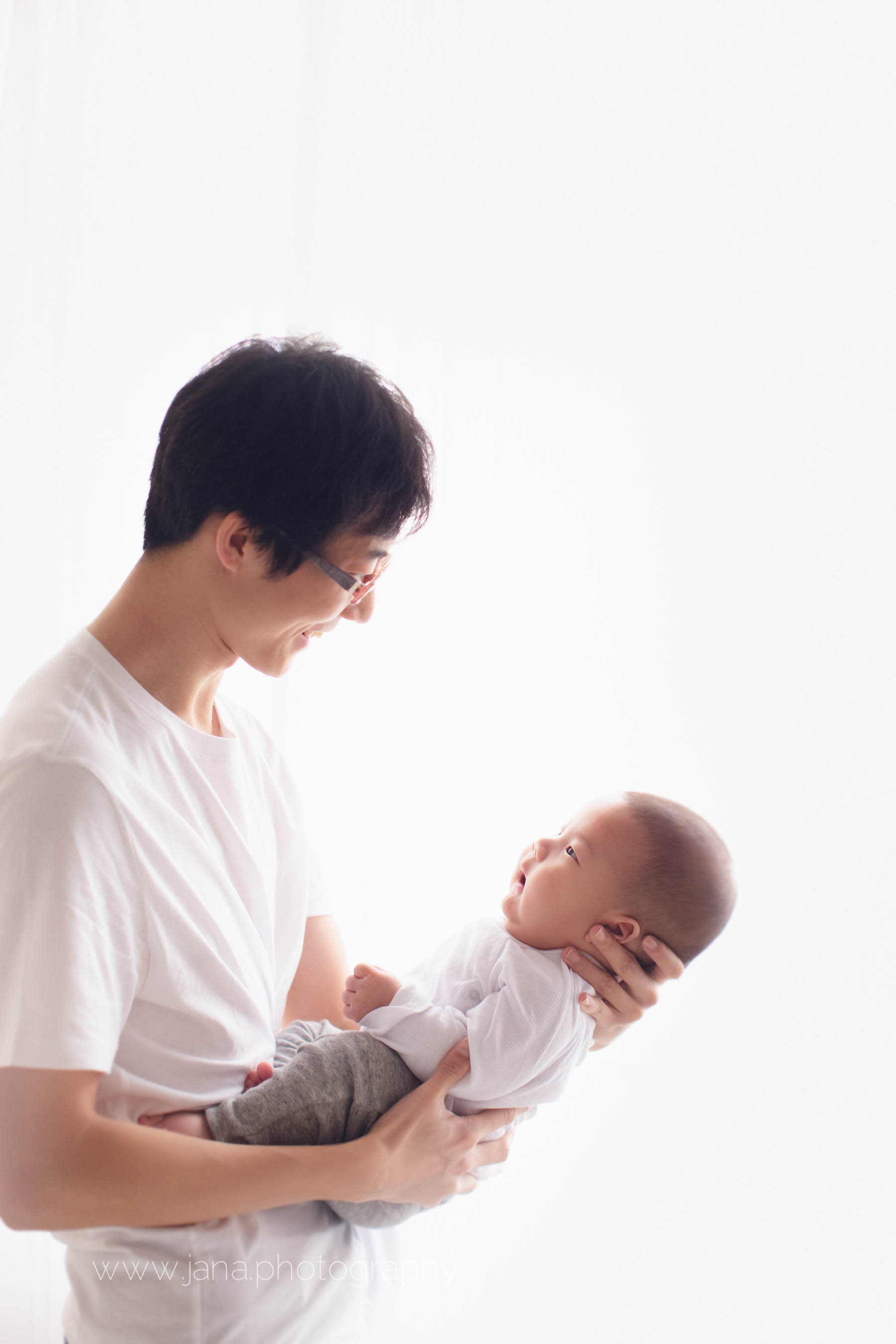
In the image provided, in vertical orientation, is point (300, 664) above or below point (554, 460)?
below

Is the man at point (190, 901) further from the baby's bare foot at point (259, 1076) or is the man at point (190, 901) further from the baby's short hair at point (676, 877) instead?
the baby's short hair at point (676, 877)

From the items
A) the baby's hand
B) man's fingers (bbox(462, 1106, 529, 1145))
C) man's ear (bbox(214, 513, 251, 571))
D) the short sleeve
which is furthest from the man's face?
man's fingers (bbox(462, 1106, 529, 1145))

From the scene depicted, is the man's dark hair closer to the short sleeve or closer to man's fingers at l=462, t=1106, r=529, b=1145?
the short sleeve

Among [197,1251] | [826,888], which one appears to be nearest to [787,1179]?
[826,888]

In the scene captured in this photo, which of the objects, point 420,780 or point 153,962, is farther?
point 420,780

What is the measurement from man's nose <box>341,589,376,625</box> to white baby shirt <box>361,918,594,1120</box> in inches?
20.6

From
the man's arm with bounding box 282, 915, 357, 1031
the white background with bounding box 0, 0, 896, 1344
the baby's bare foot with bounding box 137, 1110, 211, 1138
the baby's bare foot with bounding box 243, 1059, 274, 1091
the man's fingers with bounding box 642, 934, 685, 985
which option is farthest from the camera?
the white background with bounding box 0, 0, 896, 1344

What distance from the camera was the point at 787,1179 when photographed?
1735mm

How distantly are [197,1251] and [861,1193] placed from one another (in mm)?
1185

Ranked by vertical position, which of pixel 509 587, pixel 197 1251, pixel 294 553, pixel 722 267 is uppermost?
pixel 722 267

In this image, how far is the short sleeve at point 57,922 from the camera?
0.96 metres

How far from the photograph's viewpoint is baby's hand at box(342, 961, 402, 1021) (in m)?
1.36

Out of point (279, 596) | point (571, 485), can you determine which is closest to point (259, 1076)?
point (279, 596)

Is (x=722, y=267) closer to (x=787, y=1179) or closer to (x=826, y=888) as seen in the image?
(x=826, y=888)
